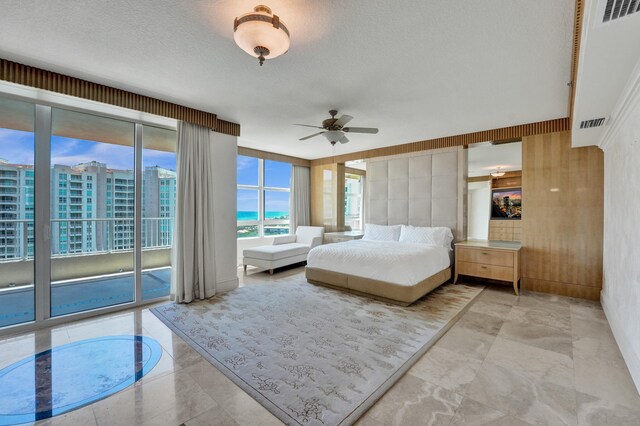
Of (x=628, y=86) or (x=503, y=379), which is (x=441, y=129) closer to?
(x=628, y=86)

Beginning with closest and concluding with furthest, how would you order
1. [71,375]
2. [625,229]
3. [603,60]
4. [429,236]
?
[603,60] → [71,375] → [625,229] → [429,236]

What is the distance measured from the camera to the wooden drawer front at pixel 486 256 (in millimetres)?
4125

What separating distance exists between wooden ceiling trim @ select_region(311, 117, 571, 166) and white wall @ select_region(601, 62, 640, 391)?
0.83 metres

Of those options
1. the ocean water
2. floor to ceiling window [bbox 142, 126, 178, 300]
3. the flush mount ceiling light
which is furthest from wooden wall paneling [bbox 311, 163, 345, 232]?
the flush mount ceiling light

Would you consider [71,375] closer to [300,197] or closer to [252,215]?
[252,215]

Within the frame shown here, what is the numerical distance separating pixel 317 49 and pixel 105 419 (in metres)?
3.01

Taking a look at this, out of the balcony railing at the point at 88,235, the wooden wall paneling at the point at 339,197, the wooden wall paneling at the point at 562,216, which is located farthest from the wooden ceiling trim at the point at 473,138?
the balcony railing at the point at 88,235

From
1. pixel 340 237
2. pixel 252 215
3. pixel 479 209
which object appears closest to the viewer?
pixel 479 209

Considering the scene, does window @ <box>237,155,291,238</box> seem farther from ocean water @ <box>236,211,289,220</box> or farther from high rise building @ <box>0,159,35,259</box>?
high rise building @ <box>0,159,35,259</box>

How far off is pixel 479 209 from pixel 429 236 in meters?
1.84

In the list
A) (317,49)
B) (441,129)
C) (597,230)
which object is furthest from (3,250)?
(597,230)

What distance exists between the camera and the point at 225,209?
14.3ft

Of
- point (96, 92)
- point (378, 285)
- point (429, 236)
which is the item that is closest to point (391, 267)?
point (378, 285)

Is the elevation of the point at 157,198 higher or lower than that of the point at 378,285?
higher
